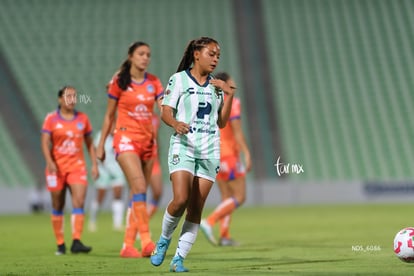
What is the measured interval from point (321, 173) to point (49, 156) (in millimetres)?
16775

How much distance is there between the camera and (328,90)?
1164 inches

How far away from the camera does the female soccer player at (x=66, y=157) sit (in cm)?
1127

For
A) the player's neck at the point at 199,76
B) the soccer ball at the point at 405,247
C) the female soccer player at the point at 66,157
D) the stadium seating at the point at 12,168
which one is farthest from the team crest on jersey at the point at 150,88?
the stadium seating at the point at 12,168

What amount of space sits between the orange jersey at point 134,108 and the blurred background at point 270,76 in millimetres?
14599

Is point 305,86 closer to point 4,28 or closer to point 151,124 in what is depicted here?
point 4,28

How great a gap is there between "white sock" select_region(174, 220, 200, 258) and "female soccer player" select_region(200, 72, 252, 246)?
3989mm

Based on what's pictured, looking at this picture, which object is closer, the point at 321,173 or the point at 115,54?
the point at 321,173

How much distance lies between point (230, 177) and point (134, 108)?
253cm

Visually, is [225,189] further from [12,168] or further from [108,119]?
[12,168]

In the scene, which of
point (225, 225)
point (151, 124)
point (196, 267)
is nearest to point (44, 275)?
point (196, 267)

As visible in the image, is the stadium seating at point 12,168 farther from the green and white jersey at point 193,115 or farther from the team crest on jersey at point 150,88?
the green and white jersey at point 193,115

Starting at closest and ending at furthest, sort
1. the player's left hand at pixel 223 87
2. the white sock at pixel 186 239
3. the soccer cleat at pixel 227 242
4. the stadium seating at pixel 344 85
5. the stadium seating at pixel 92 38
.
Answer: the player's left hand at pixel 223 87, the white sock at pixel 186 239, the soccer cleat at pixel 227 242, the stadium seating at pixel 344 85, the stadium seating at pixel 92 38

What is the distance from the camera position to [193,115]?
779 centimetres

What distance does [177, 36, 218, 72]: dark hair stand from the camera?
309 inches
